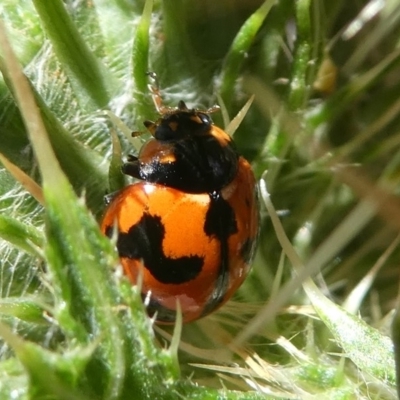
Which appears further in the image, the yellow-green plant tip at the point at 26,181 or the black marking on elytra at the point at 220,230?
the black marking on elytra at the point at 220,230

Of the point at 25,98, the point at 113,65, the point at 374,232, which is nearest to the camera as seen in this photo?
the point at 25,98

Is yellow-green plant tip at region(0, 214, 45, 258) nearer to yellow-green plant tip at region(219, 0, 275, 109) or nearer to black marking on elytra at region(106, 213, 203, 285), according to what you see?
black marking on elytra at region(106, 213, 203, 285)

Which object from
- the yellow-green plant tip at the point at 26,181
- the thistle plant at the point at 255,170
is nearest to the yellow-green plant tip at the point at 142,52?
the thistle plant at the point at 255,170

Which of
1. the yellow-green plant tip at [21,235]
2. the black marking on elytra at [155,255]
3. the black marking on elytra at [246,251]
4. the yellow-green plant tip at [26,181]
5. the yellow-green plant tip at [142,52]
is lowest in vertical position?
the black marking on elytra at [246,251]

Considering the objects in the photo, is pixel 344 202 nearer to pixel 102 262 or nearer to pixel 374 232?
pixel 374 232

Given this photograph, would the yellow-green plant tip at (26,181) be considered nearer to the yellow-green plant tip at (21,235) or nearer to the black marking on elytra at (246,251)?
the yellow-green plant tip at (21,235)

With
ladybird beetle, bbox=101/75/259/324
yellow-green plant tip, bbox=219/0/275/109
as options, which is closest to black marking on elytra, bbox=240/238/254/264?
ladybird beetle, bbox=101/75/259/324

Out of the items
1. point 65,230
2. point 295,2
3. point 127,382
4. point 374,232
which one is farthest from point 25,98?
point 374,232

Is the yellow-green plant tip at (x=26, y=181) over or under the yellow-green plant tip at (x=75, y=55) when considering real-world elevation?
under
